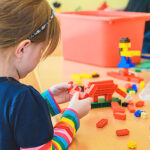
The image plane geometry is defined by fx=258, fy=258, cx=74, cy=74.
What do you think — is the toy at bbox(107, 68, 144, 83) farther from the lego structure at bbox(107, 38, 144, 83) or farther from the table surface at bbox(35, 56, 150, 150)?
the table surface at bbox(35, 56, 150, 150)

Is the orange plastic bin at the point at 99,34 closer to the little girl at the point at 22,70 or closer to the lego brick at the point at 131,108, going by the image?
the lego brick at the point at 131,108

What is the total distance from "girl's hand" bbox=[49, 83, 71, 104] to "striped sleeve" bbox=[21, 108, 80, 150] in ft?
0.38

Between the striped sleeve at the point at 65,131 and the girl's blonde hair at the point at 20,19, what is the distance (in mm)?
187

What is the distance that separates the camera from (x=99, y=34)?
1.05 m

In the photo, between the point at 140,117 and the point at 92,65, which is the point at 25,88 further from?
the point at 92,65

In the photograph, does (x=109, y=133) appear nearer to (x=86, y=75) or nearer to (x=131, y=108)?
(x=131, y=108)

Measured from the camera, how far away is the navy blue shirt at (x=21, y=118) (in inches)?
17.7

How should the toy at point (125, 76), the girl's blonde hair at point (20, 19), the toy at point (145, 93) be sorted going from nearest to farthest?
the girl's blonde hair at point (20, 19) < the toy at point (145, 93) < the toy at point (125, 76)

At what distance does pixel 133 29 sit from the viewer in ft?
3.52

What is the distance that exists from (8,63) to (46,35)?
0.30 ft

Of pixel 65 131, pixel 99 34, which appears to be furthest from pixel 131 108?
pixel 99 34

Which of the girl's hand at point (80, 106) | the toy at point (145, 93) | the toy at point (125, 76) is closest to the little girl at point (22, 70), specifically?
the girl's hand at point (80, 106)

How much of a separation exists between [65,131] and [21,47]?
201 millimetres

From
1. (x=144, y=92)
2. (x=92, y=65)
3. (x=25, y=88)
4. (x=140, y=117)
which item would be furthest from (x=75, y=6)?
(x=25, y=88)
